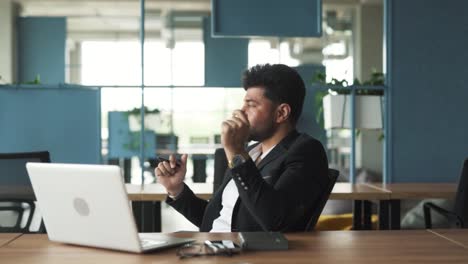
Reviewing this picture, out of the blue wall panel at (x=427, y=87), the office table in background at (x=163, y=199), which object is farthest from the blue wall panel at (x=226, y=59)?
the office table in background at (x=163, y=199)

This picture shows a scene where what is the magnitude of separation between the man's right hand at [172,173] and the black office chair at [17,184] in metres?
0.65

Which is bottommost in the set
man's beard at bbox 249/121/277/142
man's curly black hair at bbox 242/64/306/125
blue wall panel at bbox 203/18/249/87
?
man's beard at bbox 249/121/277/142

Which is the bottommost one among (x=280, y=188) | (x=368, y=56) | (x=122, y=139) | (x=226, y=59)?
(x=122, y=139)

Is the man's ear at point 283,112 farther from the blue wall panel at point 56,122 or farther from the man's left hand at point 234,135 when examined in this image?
the blue wall panel at point 56,122

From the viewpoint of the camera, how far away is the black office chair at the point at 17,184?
2629mm

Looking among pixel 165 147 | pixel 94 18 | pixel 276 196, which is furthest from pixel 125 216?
pixel 94 18

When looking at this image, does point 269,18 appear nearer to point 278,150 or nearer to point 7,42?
point 278,150

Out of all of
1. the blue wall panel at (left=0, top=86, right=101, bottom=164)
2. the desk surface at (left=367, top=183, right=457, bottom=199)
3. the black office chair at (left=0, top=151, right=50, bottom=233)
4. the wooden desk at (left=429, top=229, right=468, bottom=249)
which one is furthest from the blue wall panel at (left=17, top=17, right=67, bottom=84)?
the wooden desk at (left=429, top=229, right=468, bottom=249)

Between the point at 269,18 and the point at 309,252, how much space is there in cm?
299

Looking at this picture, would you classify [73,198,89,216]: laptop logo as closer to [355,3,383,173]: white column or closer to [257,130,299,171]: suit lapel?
[257,130,299,171]: suit lapel

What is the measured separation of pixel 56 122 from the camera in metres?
4.39

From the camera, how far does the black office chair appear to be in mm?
2629

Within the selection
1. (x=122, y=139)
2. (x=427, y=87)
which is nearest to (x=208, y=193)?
(x=427, y=87)

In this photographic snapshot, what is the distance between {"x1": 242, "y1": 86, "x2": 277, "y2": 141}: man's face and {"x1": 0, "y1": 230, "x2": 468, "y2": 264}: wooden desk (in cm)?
50
